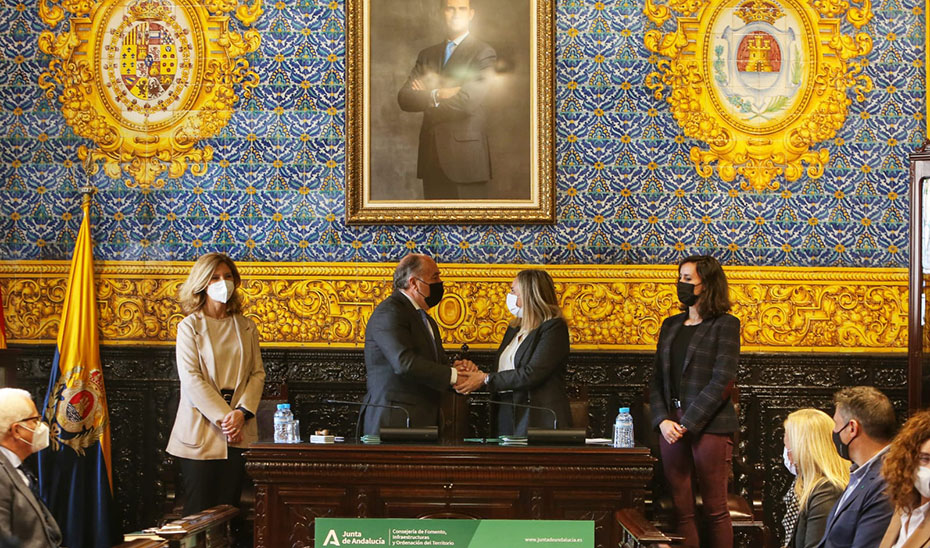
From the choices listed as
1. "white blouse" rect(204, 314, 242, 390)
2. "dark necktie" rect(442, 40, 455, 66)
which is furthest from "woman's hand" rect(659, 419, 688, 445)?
"dark necktie" rect(442, 40, 455, 66)

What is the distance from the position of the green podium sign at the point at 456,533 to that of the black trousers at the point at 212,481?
1399mm

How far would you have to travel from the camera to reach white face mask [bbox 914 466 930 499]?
3443 mm

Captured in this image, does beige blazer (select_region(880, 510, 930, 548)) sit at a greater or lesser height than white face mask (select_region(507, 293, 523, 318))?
lesser

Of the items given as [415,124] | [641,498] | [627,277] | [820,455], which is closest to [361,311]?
[415,124]

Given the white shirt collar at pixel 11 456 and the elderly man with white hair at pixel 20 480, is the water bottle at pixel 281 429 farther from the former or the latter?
the white shirt collar at pixel 11 456

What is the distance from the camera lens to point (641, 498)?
5.06 m

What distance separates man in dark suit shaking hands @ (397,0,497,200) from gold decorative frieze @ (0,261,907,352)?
603mm

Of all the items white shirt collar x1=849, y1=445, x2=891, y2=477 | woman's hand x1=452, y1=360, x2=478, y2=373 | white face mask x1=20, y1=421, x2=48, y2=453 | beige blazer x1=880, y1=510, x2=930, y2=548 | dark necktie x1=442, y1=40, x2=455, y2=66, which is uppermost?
dark necktie x1=442, y1=40, x2=455, y2=66

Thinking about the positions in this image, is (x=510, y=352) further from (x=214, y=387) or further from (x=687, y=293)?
(x=214, y=387)

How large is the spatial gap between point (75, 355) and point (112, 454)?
84 cm

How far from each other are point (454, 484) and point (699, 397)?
169 cm

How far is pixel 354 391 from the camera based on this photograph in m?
7.05

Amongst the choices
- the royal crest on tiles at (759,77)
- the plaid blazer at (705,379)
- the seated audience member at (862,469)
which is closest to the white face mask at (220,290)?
the plaid blazer at (705,379)

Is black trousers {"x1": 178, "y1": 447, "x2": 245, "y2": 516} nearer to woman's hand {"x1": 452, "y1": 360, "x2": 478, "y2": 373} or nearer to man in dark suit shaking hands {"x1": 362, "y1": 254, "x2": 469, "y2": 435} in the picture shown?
man in dark suit shaking hands {"x1": 362, "y1": 254, "x2": 469, "y2": 435}
